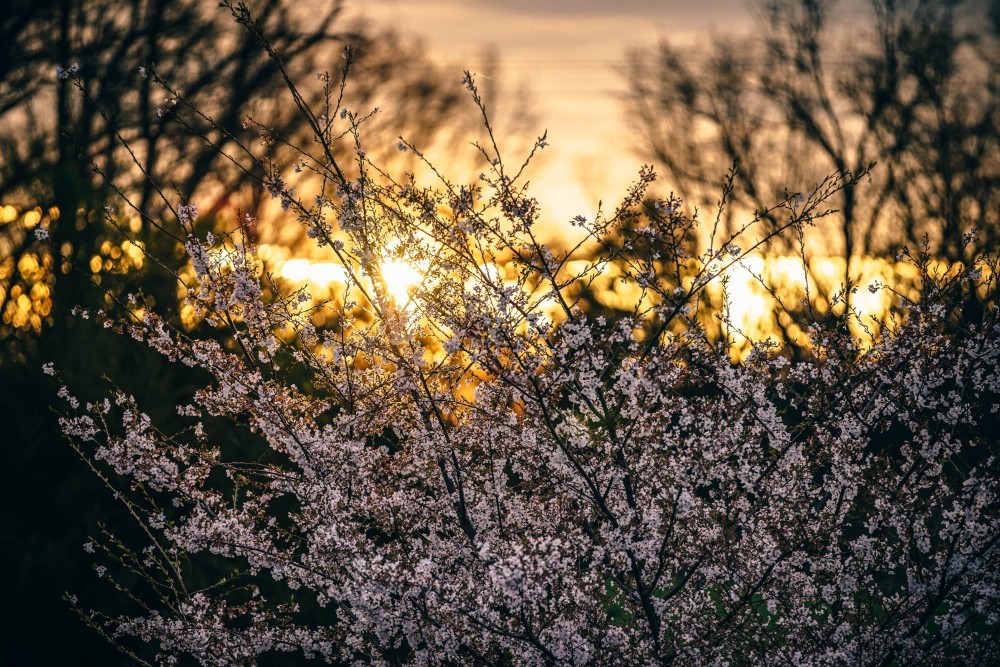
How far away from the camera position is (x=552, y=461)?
476cm

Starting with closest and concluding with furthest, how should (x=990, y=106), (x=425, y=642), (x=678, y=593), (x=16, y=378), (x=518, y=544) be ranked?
(x=518, y=544) < (x=425, y=642) < (x=678, y=593) < (x=16, y=378) < (x=990, y=106)

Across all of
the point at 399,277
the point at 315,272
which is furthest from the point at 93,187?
the point at 399,277

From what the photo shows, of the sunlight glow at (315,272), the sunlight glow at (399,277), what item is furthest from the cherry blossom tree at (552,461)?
the sunlight glow at (315,272)

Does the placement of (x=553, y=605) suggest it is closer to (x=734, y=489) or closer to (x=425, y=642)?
(x=425, y=642)

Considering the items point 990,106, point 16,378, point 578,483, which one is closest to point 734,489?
point 578,483

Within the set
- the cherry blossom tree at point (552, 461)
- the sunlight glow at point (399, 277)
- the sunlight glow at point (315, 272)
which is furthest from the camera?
the sunlight glow at point (315, 272)

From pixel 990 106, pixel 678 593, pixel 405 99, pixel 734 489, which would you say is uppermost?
pixel 990 106

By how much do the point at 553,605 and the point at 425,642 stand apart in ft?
2.74

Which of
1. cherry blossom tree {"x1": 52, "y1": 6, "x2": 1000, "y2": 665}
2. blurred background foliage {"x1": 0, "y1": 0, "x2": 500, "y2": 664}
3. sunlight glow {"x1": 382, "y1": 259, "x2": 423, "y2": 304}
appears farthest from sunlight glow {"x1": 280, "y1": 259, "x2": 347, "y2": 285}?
sunlight glow {"x1": 382, "y1": 259, "x2": 423, "y2": 304}

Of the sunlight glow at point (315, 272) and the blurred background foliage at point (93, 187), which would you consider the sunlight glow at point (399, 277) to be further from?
the sunlight glow at point (315, 272)

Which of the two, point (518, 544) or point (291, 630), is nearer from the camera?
point (518, 544)

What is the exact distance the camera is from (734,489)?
509cm

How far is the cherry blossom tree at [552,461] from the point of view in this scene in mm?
4531

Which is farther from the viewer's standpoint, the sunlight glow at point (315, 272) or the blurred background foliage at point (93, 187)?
the sunlight glow at point (315, 272)
